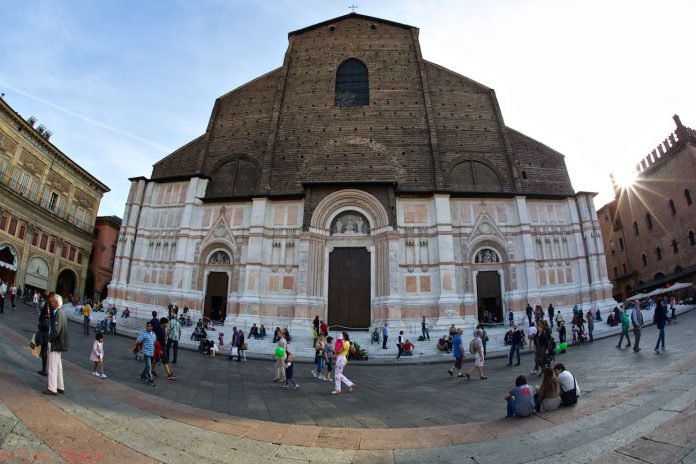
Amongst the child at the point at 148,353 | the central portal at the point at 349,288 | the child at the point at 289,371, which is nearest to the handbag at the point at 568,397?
the child at the point at 289,371

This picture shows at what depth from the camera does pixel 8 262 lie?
23.9 meters

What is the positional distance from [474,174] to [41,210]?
99.0ft

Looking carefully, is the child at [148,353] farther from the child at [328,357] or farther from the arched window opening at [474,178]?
the arched window opening at [474,178]

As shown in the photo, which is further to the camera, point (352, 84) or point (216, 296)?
point (352, 84)

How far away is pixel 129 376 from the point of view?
7.88 m

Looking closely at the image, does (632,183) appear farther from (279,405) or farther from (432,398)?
(279,405)

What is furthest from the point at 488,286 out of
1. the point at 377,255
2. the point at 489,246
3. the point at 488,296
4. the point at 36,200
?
the point at 36,200

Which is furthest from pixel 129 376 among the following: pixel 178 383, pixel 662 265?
pixel 662 265

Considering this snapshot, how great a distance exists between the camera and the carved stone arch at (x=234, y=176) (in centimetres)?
2370

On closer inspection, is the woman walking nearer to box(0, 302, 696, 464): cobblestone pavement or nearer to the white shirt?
box(0, 302, 696, 464): cobblestone pavement

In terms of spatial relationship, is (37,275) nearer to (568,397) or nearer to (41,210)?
(41,210)

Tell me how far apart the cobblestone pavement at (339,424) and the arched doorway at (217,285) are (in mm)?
14325

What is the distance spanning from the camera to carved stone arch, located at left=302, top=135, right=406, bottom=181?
75.8 feet

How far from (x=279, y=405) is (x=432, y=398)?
9.66ft
